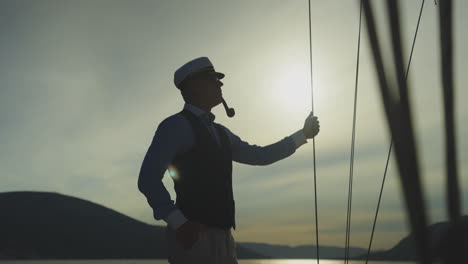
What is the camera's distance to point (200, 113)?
13.0 ft

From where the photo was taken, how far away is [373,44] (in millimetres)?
1128

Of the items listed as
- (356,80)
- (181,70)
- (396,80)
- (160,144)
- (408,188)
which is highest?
(181,70)

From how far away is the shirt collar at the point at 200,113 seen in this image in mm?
3967

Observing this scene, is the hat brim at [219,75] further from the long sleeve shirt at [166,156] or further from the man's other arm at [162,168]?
the man's other arm at [162,168]

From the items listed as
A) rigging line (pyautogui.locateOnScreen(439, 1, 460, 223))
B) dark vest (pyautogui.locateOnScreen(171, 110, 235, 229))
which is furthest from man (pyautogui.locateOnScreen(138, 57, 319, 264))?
rigging line (pyautogui.locateOnScreen(439, 1, 460, 223))

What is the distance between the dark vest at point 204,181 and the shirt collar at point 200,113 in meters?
0.08

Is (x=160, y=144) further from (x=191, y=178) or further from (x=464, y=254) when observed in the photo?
(x=464, y=254)

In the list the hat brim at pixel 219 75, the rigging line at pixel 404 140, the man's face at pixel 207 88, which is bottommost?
the rigging line at pixel 404 140

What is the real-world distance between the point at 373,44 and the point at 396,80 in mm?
101

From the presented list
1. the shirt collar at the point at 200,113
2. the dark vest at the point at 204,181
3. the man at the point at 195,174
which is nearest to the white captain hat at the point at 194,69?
the man at the point at 195,174

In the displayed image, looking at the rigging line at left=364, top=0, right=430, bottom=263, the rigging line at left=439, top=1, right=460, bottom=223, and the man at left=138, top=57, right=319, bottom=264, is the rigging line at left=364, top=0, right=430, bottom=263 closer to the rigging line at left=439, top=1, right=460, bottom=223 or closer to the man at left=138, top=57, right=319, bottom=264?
the rigging line at left=439, top=1, right=460, bottom=223

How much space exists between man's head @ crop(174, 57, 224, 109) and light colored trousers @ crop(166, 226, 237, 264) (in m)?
1.03

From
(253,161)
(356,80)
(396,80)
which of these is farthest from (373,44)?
(253,161)

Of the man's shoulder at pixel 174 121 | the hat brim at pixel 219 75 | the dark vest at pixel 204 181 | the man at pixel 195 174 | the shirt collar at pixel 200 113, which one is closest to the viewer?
the man at pixel 195 174
